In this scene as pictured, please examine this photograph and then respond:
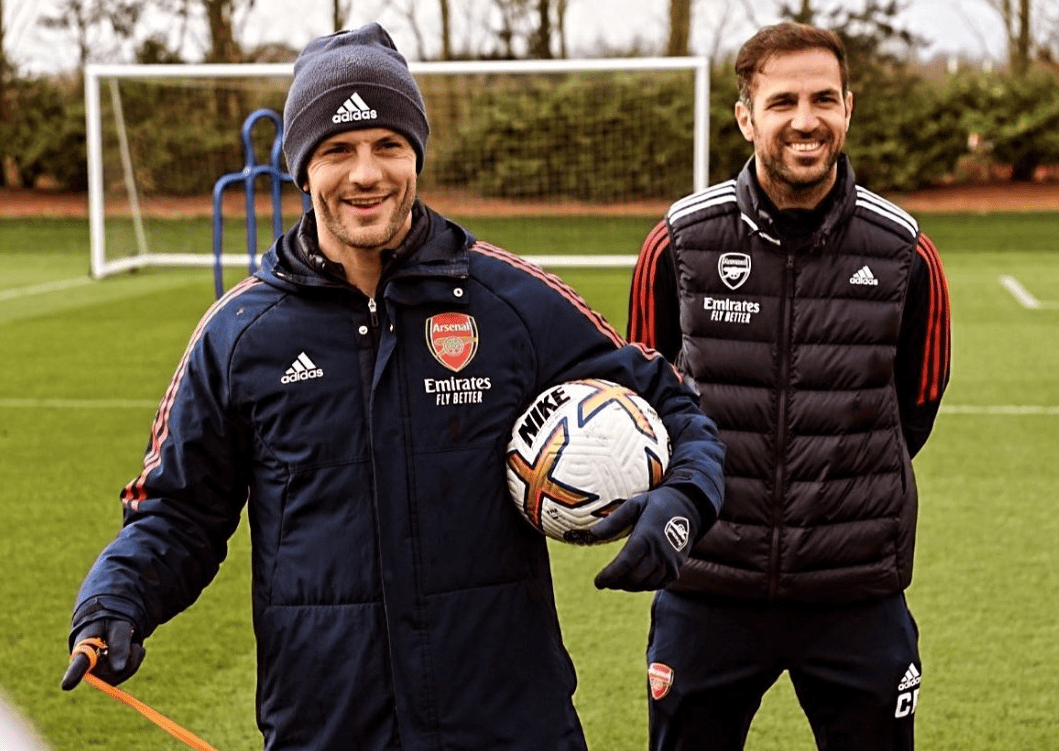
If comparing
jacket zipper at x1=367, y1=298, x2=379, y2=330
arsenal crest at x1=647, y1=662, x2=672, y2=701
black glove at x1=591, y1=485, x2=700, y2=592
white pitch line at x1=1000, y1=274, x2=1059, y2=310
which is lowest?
white pitch line at x1=1000, y1=274, x2=1059, y2=310

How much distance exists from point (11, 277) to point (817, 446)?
59.8ft

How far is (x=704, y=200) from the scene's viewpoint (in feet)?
12.2

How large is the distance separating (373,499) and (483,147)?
21.7 metres

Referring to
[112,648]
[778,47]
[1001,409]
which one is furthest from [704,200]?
[1001,409]

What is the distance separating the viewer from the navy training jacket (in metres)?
2.51

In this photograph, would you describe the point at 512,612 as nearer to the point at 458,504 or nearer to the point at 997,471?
the point at 458,504

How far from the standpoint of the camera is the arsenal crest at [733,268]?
3.61 meters

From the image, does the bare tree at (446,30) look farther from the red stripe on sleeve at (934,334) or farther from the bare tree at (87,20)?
the red stripe on sleeve at (934,334)

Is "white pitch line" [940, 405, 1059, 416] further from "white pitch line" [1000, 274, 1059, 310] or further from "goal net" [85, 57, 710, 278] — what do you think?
"goal net" [85, 57, 710, 278]

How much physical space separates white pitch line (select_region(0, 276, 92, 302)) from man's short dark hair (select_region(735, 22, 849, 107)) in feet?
48.9

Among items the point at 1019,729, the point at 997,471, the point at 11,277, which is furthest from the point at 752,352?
the point at 11,277

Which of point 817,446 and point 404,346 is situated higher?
point 404,346

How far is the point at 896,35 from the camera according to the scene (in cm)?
3198

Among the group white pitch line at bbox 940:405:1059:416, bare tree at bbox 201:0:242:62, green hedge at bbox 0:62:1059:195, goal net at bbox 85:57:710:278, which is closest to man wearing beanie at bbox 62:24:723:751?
white pitch line at bbox 940:405:1059:416
